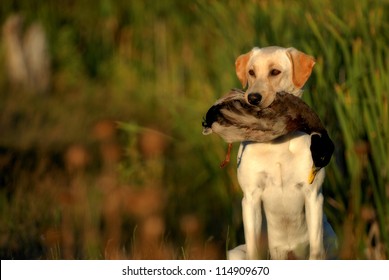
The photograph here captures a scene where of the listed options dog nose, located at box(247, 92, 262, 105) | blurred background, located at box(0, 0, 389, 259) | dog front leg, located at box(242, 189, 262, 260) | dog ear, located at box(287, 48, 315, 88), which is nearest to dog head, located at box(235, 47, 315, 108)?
dog ear, located at box(287, 48, 315, 88)

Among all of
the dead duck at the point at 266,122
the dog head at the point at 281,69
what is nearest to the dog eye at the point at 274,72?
the dog head at the point at 281,69

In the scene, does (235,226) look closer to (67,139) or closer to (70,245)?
(70,245)

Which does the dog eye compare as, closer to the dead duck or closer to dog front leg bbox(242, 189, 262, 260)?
the dead duck

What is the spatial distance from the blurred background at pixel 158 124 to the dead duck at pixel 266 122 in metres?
0.64

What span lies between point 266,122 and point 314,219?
0.48 m

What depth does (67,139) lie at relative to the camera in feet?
24.8

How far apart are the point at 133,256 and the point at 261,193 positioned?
A: 2.81ft

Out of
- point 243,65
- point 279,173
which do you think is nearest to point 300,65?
point 243,65

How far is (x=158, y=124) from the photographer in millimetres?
7980

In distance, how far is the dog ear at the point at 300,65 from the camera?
13.9 feet

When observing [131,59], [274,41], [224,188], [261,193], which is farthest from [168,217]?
[131,59]

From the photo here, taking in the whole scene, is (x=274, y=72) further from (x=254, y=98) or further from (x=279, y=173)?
(x=279, y=173)

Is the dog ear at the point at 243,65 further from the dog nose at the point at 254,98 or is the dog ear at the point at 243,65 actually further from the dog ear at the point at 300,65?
the dog nose at the point at 254,98
